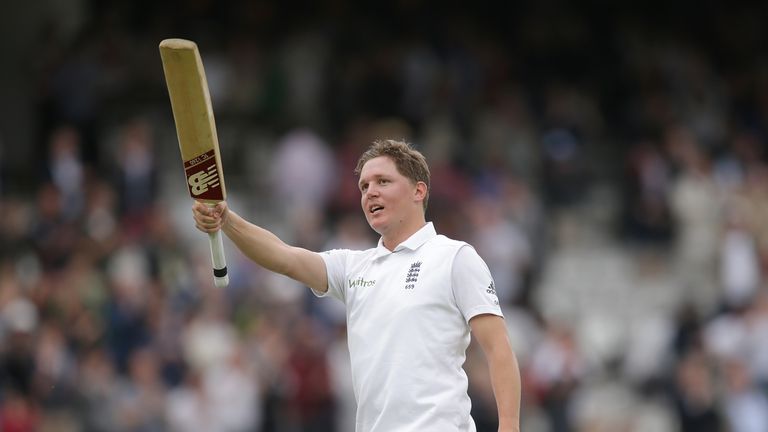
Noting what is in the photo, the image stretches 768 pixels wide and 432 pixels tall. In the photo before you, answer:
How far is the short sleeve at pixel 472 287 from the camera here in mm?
6641

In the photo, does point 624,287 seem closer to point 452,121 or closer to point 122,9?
point 452,121

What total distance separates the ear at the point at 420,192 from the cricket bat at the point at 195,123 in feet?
2.90

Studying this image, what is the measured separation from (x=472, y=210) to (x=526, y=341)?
187 centimetres

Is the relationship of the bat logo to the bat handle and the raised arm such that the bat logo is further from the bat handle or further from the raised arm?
the bat handle

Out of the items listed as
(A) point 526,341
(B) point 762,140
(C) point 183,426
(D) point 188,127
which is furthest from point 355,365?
(B) point 762,140

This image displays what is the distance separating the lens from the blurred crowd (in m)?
14.4

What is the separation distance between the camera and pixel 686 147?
59.0 feet

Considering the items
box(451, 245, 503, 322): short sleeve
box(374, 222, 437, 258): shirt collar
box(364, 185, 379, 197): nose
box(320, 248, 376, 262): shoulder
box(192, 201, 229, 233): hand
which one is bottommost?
box(451, 245, 503, 322): short sleeve

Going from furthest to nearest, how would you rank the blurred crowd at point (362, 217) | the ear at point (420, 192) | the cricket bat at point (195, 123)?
the blurred crowd at point (362, 217) < the ear at point (420, 192) < the cricket bat at point (195, 123)

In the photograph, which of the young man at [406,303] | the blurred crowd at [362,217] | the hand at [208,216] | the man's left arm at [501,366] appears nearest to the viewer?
the man's left arm at [501,366]

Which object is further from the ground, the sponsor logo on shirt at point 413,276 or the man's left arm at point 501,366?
the sponsor logo on shirt at point 413,276

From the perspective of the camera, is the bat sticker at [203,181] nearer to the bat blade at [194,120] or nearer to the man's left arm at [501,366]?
the bat blade at [194,120]

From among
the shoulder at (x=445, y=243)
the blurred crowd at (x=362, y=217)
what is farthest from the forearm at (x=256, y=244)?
the blurred crowd at (x=362, y=217)

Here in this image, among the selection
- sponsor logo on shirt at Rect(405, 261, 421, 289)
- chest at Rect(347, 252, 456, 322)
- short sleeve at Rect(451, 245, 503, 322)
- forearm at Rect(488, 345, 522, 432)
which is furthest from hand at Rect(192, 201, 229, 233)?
forearm at Rect(488, 345, 522, 432)
